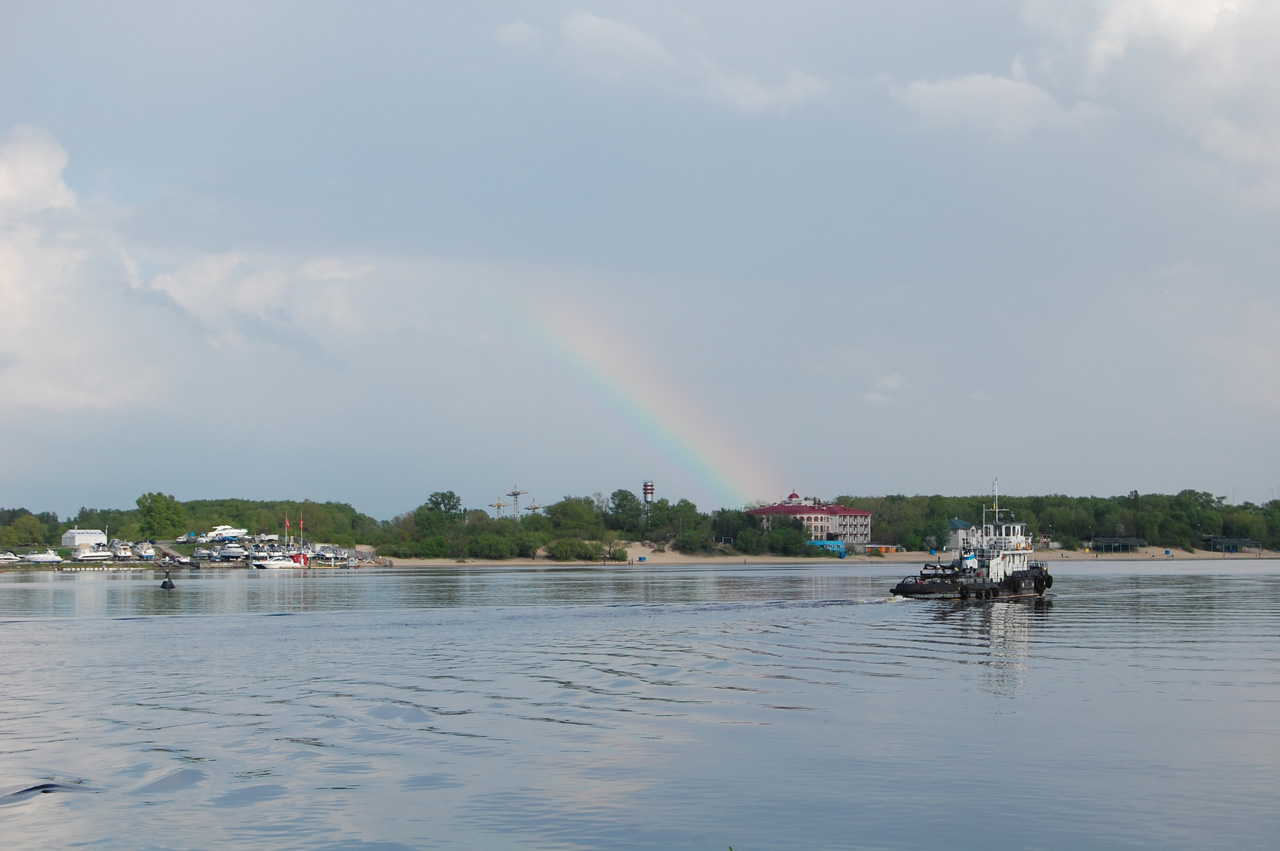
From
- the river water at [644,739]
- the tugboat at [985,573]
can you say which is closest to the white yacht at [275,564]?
the tugboat at [985,573]

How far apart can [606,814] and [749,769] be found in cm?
426

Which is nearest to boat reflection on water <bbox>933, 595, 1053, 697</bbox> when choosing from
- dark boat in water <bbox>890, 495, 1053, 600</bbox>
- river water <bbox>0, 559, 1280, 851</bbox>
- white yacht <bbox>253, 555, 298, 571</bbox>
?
river water <bbox>0, 559, 1280, 851</bbox>

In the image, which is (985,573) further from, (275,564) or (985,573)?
(275,564)

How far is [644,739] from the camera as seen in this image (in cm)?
2484

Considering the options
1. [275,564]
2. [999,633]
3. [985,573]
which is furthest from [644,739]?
[275,564]

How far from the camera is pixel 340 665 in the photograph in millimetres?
40031

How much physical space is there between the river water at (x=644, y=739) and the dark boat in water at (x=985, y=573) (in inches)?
1187

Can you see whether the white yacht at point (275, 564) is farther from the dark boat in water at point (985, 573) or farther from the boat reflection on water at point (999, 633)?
the boat reflection on water at point (999, 633)

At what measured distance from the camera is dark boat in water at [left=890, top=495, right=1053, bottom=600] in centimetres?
8338

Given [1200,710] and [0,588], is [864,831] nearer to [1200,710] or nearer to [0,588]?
[1200,710]

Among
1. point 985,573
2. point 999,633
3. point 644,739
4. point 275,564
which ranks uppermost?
point 644,739

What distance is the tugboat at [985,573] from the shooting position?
83375mm

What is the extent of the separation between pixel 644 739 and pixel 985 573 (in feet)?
224

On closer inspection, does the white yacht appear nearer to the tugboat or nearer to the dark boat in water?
the dark boat in water
